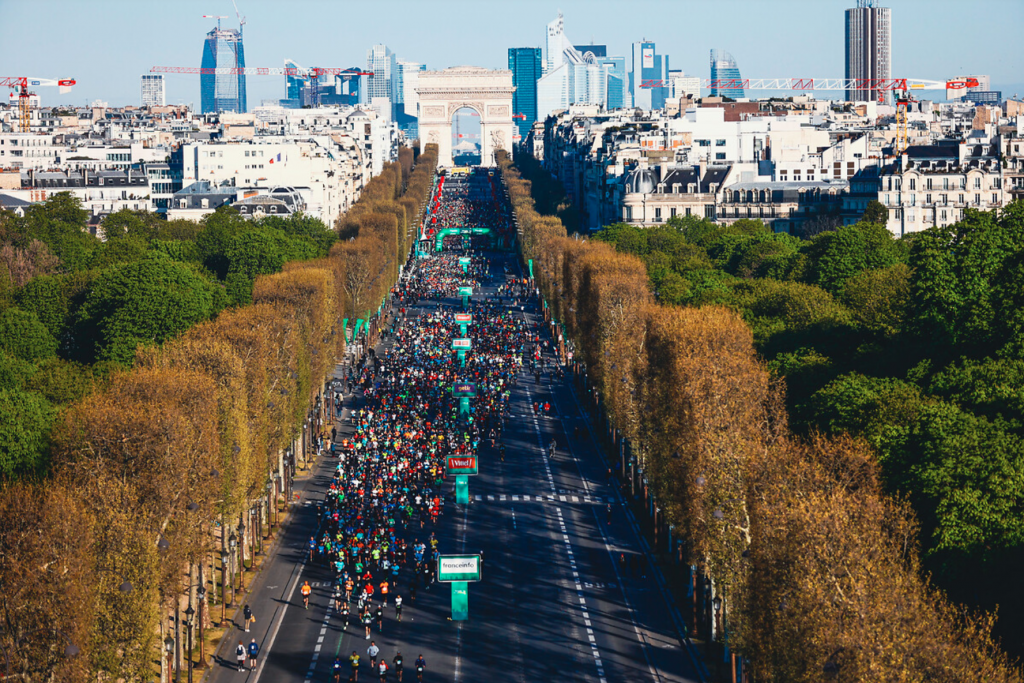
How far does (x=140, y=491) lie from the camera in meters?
55.5

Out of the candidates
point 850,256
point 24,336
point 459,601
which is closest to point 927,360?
point 459,601

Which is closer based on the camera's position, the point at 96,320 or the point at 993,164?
the point at 96,320

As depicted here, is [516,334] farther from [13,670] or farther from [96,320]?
[13,670]

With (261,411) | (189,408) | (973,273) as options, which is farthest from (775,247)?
(189,408)

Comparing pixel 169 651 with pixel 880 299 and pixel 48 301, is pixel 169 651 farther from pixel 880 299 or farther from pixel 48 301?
pixel 48 301

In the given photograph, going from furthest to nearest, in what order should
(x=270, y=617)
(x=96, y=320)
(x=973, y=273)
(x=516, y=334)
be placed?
1. (x=516, y=334)
2. (x=96, y=320)
3. (x=973, y=273)
4. (x=270, y=617)

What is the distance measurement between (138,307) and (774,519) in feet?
196

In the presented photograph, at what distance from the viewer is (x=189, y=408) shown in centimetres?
6288

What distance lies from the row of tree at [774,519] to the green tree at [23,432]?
2605cm

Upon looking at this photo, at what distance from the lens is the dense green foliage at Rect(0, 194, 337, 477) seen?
79.6m

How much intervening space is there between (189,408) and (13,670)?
68.2 feet

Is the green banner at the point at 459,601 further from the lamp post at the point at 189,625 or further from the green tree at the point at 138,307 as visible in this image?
the green tree at the point at 138,307

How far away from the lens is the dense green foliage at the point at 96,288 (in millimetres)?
79562

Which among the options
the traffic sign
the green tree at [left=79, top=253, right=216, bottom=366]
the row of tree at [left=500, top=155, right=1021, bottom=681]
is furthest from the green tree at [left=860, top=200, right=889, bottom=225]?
the traffic sign
